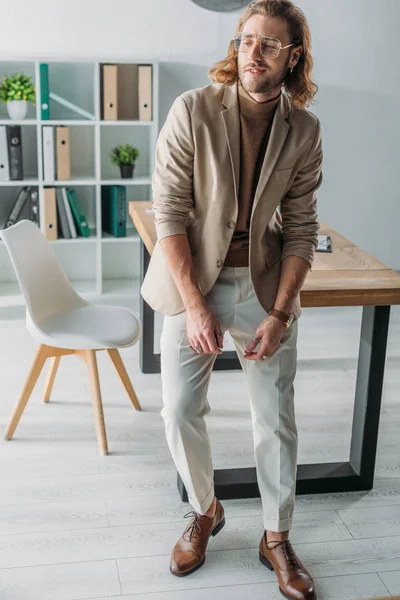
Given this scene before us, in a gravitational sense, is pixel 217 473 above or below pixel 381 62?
below

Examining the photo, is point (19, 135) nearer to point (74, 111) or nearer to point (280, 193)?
point (74, 111)

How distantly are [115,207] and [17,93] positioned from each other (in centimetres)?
79

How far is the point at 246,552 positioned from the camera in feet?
7.70

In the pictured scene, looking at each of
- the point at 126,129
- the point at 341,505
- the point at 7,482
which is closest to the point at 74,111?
the point at 126,129

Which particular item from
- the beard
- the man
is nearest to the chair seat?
the man

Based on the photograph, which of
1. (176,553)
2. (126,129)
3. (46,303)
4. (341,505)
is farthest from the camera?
(126,129)

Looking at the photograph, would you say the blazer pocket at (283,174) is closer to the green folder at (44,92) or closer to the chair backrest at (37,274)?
the chair backrest at (37,274)

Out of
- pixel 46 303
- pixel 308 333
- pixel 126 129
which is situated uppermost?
pixel 126 129

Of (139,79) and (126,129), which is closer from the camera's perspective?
(139,79)

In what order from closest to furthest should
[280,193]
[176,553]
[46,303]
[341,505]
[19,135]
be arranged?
[280,193], [176,553], [341,505], [46,303], [19,135]

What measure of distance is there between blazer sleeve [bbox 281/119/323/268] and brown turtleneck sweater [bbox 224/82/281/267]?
0.43ft

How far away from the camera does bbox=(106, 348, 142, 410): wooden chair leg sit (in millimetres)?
3014

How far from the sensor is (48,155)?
4.20 metres

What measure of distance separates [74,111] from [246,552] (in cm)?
283
